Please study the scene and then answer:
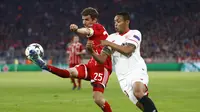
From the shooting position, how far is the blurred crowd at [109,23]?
46875mm

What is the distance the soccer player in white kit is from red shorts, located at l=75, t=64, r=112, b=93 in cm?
136

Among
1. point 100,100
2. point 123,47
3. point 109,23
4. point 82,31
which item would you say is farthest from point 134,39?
point 109,23

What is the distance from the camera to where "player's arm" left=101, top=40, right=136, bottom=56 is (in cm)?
793

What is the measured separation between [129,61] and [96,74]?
179 centimetres

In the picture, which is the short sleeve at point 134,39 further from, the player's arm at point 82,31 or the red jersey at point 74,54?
the red jersey at point 74,54

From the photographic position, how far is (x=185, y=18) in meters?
50.7

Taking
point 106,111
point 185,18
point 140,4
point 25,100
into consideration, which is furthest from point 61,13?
point 106,111

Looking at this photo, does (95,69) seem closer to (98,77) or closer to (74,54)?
(98,77)

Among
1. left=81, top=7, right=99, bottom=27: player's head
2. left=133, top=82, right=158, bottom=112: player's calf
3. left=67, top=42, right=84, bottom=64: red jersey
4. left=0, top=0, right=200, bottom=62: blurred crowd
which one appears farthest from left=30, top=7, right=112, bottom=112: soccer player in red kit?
left=0, top=0, right=200, bottom=62: blurred crowd

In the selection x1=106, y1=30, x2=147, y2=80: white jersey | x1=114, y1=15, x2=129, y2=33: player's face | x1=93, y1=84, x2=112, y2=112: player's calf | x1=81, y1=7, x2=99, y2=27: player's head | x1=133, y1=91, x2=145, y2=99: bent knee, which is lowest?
x1=93, y1=84, x2=112, y2=112: player's calf

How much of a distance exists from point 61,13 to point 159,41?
38.0 ft

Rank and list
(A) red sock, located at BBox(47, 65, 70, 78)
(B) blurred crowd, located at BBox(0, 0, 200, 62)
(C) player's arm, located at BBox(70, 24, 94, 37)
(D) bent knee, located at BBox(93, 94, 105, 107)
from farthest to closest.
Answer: (B) blurred crowd, located at BBox(0, 0, 200, 62)
(D) bent knee, located at BBox(93, 94, 105, 107)
(A) red sock, located at BBox(47, 65, 70, 78)
(C) player's arm, located at BBox(70, 24, 94, 37)

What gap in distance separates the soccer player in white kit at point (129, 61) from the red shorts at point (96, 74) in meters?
1.36

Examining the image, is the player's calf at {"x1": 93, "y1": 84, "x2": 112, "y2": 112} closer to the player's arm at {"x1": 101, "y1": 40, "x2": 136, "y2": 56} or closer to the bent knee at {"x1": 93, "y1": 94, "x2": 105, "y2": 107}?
the bent knee at {"x1": 93, "y1": 94, "x2": 105, "y2": 107}
